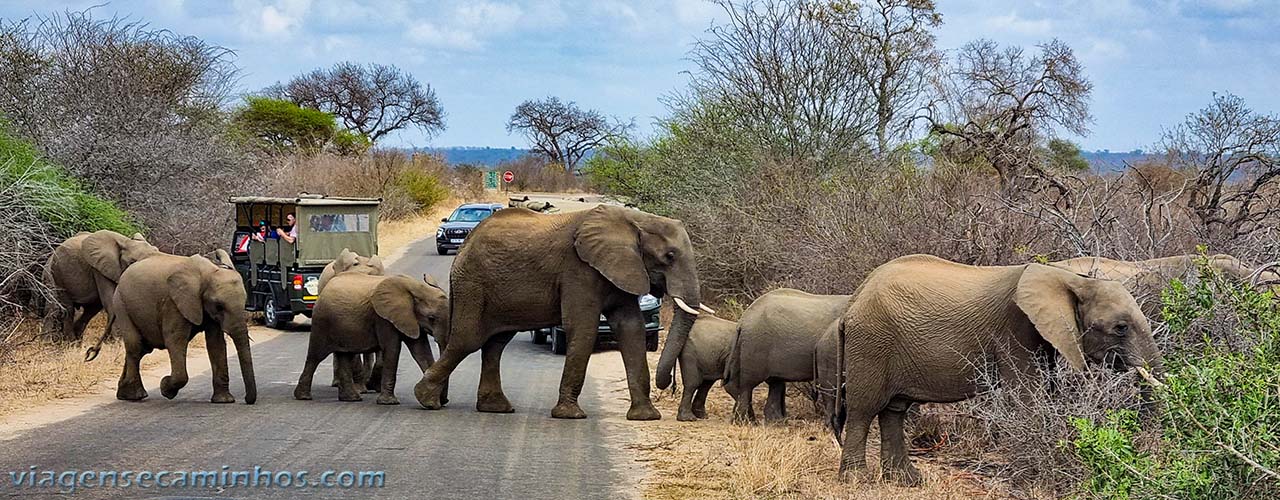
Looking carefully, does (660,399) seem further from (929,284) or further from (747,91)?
(747,91)

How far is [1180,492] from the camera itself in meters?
6.20

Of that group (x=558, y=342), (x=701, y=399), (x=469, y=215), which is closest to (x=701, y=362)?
(x=701, y=399)

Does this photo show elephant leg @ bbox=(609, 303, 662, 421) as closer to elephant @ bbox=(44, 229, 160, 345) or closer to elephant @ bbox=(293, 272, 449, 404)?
elephant @ bbox=(293, 272, 449, 404)

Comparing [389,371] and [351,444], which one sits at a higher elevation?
[389,371]

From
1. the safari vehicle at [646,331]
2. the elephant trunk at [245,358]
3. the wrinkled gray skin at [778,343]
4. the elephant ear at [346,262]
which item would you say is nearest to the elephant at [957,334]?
the wrinkled gray skin at [778,343]

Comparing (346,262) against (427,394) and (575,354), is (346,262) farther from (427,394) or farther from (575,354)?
(575,354)

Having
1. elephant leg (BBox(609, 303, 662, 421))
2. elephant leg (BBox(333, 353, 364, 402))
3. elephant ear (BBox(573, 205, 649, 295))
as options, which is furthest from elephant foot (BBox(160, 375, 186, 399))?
elephant ear (BBox(573, 205, 649, 295))

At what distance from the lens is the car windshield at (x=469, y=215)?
1542 inches

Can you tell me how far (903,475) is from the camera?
9.32 m

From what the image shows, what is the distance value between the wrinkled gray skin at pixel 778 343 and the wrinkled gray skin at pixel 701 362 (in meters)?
0.31

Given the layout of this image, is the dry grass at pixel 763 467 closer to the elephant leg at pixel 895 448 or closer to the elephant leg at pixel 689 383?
the elephant leg at pixel 895 448

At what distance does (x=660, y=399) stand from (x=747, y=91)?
40.2 ft

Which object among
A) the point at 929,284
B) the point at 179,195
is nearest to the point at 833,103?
the point at 179,195

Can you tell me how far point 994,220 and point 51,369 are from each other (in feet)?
32.9
